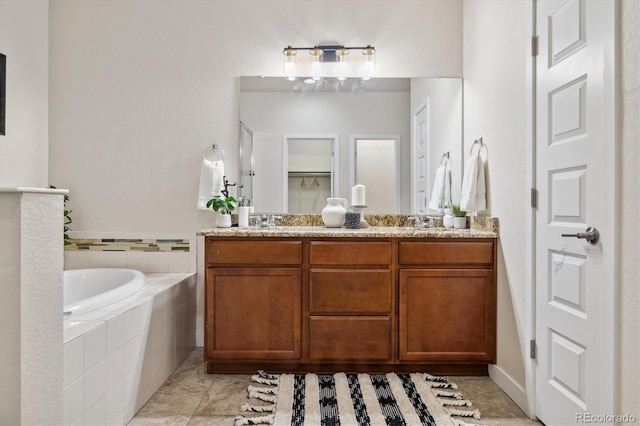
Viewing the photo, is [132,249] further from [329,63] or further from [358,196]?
[329,63]

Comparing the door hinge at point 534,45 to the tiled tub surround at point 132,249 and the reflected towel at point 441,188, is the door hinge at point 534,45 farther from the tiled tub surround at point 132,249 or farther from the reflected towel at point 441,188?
the tiled tub surround at point 132,249

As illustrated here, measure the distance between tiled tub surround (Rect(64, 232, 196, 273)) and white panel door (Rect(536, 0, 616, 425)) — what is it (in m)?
2.25

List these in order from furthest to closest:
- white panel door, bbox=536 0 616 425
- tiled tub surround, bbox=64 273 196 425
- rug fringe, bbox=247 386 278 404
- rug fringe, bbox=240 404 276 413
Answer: rug fringe, bbox=247 386 278 404, rug fringe, bbox=240 404 276 413, tiled tub surround, bbox=64 273 196 425, white panel door, bbox=536 0 616 425

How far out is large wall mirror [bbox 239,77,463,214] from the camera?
9.77 feet

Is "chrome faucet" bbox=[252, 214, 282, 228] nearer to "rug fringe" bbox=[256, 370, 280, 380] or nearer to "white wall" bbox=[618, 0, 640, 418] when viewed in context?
"rug fringe" bbox=[256, 370, 280, 380]

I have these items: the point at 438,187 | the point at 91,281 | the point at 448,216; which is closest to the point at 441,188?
the point at 438,187

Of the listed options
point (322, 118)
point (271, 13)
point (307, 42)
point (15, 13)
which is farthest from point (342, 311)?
point (15, 13)

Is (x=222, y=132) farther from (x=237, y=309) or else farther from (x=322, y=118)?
(x=237, y=309)

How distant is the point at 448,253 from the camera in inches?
94.3

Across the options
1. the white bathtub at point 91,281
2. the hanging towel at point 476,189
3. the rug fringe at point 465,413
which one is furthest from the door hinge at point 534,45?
the white bathtub at point 91,281

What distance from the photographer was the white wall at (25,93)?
2.62 m

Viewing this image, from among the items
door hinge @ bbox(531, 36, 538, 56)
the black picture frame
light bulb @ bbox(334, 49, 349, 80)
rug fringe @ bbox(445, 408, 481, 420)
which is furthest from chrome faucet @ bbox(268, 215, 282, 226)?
door hinge @ bbox(531, 36, 538, 56)

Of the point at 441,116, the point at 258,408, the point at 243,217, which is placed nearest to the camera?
the point at 258,408

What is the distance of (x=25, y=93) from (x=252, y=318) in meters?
2.13
